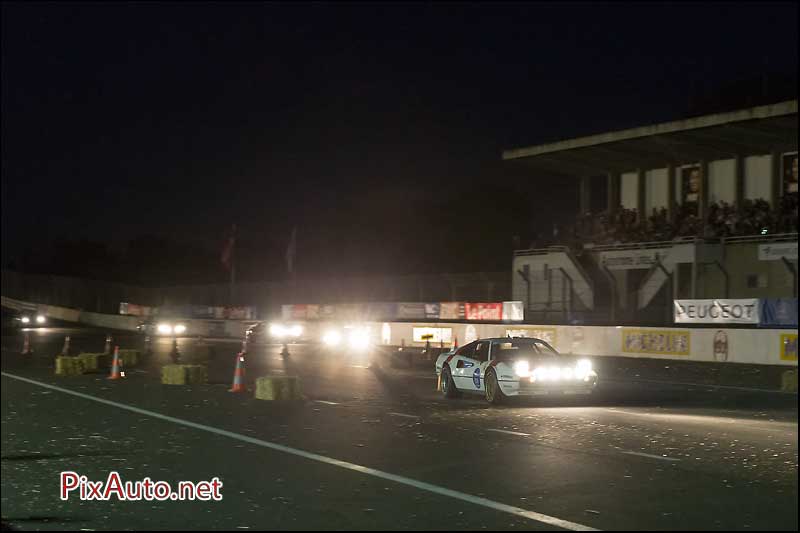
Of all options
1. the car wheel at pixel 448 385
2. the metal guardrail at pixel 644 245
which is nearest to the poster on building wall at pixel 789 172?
the metal guardrail at pixel 644 245

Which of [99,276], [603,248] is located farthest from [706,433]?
[99,276]

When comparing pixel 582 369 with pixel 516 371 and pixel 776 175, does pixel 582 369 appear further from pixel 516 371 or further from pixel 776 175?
pixel 776 175

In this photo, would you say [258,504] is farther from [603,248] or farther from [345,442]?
[603,248]

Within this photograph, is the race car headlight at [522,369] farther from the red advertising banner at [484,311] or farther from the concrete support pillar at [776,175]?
the concrete support pillar at [776,175]

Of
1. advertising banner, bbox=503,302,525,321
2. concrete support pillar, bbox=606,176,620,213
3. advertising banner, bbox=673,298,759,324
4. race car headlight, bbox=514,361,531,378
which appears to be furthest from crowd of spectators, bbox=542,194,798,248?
race car headlight, bbox=514,361,531,378

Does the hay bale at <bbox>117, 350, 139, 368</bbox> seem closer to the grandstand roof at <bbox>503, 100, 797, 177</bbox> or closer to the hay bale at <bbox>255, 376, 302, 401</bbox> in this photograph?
the hay bale at <bbox>255, 376, 302, 401</bbox>

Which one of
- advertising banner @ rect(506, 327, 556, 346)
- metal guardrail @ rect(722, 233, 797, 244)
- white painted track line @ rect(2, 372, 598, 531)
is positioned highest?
metal guardrail @ rect(722, 233, 797, 244)

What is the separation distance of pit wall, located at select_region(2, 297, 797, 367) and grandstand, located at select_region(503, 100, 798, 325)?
297 centimetres

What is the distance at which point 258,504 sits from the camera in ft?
28.6

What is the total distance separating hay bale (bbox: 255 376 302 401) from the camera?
18.7 m

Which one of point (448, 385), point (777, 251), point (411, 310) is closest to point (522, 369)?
point (448, 385)

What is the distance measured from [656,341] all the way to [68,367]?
16885mm

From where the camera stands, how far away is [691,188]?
47.2 metres

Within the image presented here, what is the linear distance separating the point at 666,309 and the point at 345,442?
2384cm
